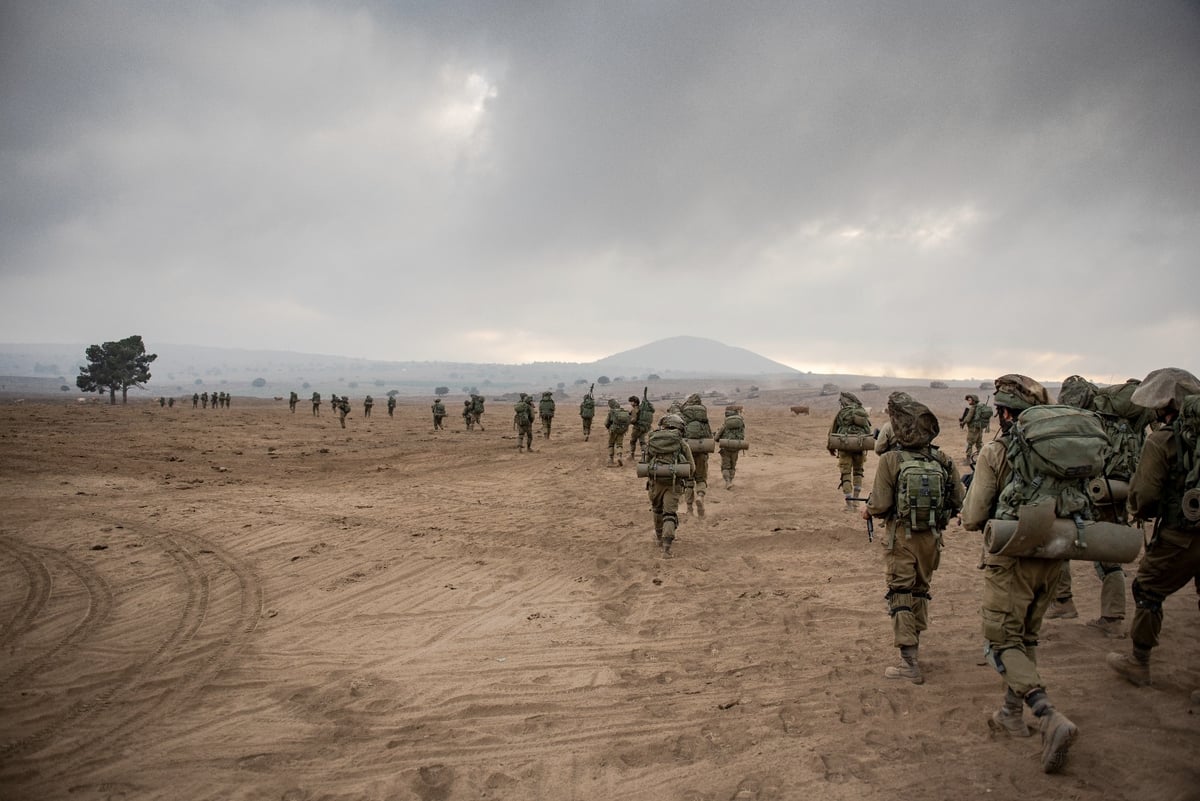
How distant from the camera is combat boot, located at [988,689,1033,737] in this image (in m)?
4.05

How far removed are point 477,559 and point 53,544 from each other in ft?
21.3

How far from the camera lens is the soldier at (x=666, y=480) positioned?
8688 millimetres

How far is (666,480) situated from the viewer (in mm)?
8891

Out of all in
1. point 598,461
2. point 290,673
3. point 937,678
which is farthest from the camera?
point 598,461

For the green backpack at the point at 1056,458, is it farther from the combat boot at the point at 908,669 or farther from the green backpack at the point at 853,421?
the green backpack at the point at 853,421

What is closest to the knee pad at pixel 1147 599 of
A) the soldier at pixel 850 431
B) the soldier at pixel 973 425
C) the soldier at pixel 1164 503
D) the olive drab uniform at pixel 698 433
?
the soldier at pixel 1164 503

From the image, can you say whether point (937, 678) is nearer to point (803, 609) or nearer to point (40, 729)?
point (803, 609)

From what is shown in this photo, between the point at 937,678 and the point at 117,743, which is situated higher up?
the point at 937,678

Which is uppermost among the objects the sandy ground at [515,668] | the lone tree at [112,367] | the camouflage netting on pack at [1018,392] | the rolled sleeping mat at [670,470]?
the lone tree at [112,367]

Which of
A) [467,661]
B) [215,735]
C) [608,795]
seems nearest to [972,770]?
[608,795]

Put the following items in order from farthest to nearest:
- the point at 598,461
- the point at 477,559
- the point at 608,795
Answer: the point at 598,461
the point at 477,559
the point at 608,795

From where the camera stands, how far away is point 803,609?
259 inches

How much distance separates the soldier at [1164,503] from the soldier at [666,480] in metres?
5.10

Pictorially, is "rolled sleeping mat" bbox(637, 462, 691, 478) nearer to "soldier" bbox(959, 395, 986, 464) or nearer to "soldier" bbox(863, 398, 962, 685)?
"soldier" bbox(863, 398, 962, 685)
